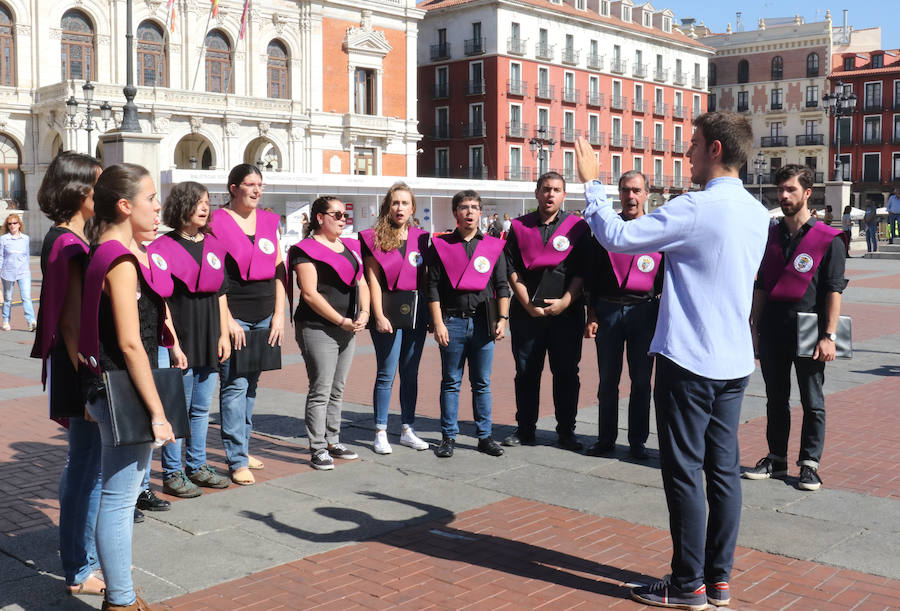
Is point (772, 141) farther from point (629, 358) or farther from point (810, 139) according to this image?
point (629, 358)

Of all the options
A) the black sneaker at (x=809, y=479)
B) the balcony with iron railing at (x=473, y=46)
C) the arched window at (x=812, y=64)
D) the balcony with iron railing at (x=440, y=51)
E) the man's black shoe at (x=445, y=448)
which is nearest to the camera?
the black sneaker at (x=809, y=479)

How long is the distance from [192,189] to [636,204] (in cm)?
277

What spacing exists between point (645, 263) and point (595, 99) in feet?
183

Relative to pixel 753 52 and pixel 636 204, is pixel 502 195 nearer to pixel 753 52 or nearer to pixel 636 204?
pixel 636 204

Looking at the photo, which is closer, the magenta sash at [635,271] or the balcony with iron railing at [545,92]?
the magenta sash at [635,271]

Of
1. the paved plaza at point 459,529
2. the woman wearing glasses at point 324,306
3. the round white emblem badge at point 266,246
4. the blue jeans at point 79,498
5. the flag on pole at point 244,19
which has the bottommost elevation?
the paved plaza at point 459,529

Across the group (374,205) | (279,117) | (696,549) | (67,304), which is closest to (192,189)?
(67,304)

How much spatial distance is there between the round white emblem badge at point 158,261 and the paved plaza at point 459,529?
4.32ft

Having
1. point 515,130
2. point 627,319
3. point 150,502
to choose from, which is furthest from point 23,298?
point 515,130

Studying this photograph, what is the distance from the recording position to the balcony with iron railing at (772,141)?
71125 millimetres

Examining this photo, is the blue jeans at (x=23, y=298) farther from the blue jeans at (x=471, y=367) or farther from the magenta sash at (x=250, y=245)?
the blue jeans at (x=471, y=367)

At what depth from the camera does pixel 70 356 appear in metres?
3.64

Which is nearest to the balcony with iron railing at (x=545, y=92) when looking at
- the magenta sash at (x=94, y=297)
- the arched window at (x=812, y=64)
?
the arched window at (x=812, y=64)

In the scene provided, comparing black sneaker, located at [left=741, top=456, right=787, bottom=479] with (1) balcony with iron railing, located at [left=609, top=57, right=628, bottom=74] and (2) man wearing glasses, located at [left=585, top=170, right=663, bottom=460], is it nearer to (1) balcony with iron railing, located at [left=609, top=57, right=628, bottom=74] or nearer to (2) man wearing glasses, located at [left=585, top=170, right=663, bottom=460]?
(2) man wearing glasses, located at [left=585, top=170, right=663, bottom=460]
